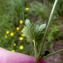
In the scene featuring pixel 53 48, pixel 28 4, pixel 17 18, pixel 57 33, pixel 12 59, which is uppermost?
pixel 28 4

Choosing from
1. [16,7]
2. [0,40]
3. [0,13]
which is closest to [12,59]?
[0,40]

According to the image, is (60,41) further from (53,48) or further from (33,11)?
(33,11)

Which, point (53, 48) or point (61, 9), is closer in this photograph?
point (53, 48)

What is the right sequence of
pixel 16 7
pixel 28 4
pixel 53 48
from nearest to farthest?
pixel 53 48 → pixel 16 7 → pixel 28 4

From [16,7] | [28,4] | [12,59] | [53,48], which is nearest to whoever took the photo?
[12,59]

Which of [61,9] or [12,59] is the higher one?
[61,9]

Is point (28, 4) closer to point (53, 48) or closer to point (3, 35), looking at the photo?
point (3, 35)

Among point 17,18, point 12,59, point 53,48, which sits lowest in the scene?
point 12,59

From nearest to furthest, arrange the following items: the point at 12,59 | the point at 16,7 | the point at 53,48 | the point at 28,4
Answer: the point at 12,59 < the point at 53,48 < the point at 16,7 < the point at 28,4

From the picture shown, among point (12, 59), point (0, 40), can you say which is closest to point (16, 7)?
point (0, 40)
